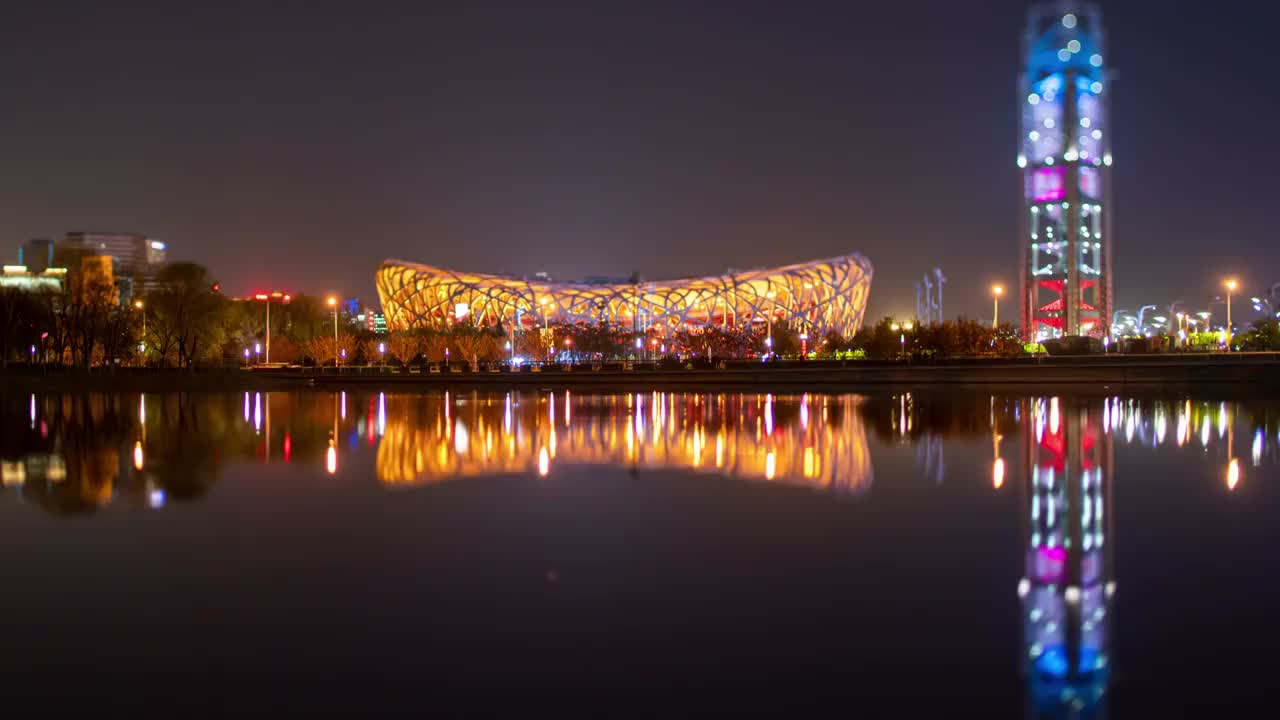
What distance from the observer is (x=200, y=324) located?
59.9 metres

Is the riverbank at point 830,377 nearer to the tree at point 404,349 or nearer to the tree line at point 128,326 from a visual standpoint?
the tree line at point 128,326

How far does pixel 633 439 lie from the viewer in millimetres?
20500

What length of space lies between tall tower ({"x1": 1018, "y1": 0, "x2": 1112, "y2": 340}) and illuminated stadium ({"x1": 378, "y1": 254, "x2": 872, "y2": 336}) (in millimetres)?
19701

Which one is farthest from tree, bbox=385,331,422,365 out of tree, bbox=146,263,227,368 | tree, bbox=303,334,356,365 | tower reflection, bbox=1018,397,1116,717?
tower reflection, bbox=1018,397,1116,717

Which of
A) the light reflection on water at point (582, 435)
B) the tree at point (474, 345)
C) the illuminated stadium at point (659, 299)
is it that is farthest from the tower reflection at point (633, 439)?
the illuminated stadium at point (659, 299)

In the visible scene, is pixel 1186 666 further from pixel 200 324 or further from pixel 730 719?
pixel 200 324

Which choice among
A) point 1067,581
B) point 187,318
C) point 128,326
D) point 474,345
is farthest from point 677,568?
point 474,345

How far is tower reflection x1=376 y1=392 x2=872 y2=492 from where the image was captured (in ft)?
51.1

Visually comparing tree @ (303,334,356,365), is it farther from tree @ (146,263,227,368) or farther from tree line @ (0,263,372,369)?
tree @ (146,263,227,368)

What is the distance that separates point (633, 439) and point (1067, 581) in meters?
12.8

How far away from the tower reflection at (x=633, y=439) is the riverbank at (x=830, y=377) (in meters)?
14.3

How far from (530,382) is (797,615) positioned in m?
42.3

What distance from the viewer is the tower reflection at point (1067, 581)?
591 cm

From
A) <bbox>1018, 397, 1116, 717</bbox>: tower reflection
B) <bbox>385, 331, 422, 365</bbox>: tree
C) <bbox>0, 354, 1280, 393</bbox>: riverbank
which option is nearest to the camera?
<bbox>1018, 397, 1116, 717</bbox>: tower reflection
